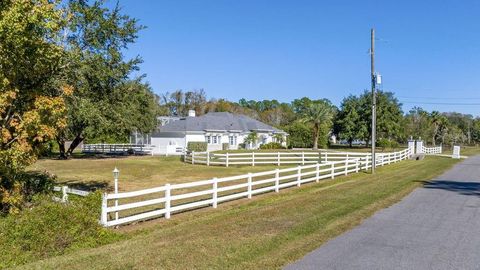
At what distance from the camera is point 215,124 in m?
64.1

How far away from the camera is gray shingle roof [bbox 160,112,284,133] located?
6215cm

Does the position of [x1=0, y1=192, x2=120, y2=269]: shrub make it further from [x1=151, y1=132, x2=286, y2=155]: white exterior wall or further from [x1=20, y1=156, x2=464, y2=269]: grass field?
[x1=151, y1=132, x2=286, y2=155]: white exterior wall

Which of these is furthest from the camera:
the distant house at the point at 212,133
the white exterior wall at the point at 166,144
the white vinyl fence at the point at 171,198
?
the distant house at the point at 212,133

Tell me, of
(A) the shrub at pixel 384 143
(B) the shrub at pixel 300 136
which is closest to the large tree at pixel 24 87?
(B) the shrub at pixel 300 136

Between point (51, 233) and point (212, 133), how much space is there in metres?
53.6

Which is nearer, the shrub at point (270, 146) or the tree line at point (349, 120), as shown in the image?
the shrub at point (270, 146)

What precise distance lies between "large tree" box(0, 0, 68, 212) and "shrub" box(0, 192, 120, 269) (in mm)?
1433

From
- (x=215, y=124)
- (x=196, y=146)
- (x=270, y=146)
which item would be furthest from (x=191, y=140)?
(x=270, y=146)

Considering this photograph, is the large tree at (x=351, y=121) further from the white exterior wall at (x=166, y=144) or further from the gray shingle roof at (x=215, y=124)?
the white exterior wall at (x=166, y=144)

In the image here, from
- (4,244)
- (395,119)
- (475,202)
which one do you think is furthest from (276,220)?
(395,119)

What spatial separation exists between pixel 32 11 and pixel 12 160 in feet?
11.3

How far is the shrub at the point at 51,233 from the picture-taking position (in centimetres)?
819

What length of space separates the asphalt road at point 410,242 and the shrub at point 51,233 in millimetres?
4397

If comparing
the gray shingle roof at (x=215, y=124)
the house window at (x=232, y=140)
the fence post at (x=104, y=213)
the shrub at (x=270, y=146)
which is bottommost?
the fence post at (x=104, y=213)
